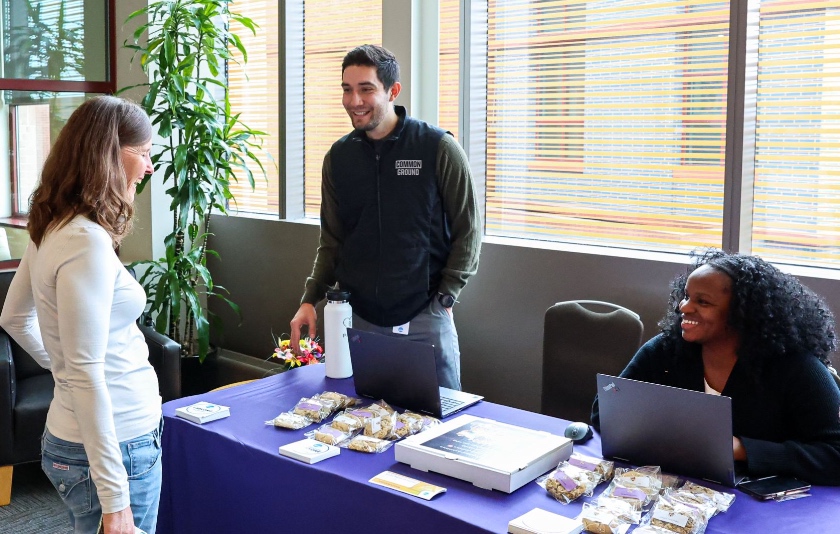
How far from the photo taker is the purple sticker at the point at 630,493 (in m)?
1.66

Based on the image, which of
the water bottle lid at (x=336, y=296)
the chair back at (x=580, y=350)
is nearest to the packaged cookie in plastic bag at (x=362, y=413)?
the water bottle lid at (x=336, y=296)

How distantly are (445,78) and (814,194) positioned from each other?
1751mm

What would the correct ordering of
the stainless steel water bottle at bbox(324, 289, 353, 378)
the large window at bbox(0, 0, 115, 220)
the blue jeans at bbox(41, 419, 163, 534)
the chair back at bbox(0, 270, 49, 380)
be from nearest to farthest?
the blue jeans at bbox(41, 419, 163, 534) < the stainless steel water bottle at bbox(324, 289, 353, 378) < the chair back at bbox(0, 270, 49, 380) < the large window at bbox(0, 0, 115, 220)

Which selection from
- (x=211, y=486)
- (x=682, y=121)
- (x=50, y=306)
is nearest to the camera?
(x=50, y=306)

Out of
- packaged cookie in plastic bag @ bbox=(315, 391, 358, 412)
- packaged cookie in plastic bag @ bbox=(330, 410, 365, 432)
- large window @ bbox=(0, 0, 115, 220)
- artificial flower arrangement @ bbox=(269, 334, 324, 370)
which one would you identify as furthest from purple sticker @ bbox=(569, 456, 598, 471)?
large window @ bbox=(0, 0, 115, 220)

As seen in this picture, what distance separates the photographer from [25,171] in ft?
15.8

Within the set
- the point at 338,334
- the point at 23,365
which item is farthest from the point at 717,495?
the point at 23,365

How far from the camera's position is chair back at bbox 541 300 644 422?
291 cm

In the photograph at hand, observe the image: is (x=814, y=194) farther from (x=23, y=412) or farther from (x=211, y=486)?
(x=23, y=412)

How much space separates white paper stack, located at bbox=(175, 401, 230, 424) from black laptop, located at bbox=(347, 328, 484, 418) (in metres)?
0.39

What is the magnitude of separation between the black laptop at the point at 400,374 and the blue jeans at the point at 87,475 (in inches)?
27.8

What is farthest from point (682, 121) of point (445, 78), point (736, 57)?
point (445, 78)

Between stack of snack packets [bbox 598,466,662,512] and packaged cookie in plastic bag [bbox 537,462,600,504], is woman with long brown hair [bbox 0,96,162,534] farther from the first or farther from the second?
stack of snack packets [bbox 598,466,662,512]

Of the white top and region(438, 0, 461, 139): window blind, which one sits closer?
the white top
